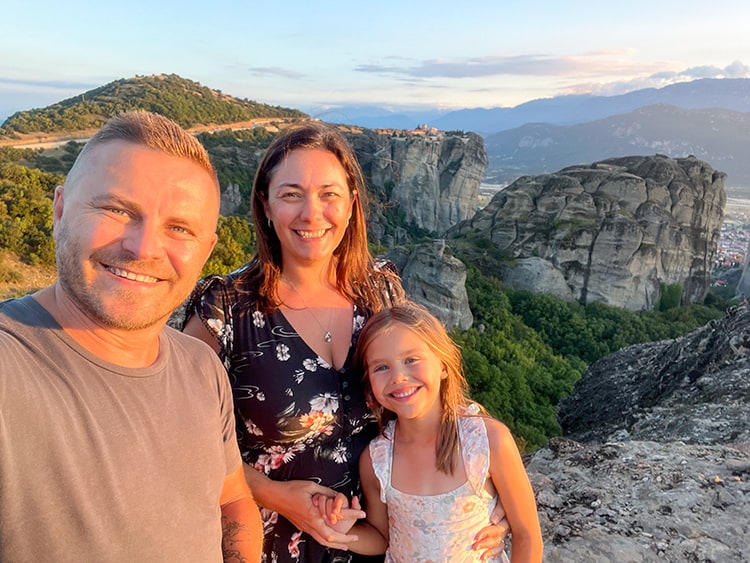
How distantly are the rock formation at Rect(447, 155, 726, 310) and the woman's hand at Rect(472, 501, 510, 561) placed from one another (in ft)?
92.6

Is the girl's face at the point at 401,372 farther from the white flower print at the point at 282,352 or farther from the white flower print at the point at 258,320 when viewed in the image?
the white flower print at the point at 258,320

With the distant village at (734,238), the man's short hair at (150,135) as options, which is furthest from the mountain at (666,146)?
the man's short hair at (150,135)

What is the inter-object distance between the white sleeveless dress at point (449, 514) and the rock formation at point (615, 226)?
28304 mm

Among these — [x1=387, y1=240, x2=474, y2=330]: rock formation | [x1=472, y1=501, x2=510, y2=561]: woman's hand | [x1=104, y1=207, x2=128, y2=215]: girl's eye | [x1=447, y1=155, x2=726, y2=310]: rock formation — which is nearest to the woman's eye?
[x1=104, y1=207, x2=128, y2=215]: girl's eye

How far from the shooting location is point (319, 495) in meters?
2.16

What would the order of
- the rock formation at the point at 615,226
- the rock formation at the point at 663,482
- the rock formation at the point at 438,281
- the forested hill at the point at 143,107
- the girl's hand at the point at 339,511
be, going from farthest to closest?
the forested hill at the point at 143,107 → the rock formation at the point at 615,226 → the rock formation at the point at 438,281 → the rock formation at the point at 663,482 → the girl's hand at the point at 339,511

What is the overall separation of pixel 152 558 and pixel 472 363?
18305 millimetres

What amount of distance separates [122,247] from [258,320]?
2.96 ft

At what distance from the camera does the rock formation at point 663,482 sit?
10.6 ft

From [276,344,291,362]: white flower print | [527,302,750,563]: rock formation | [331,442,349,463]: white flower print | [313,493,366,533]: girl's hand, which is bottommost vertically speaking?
[527,302,750,563]: rock formation

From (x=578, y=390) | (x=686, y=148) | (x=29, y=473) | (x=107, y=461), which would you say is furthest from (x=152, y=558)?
(x=686, y=148)

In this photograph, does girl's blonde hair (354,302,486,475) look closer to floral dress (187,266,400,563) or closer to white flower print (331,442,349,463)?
floral dress (187,266,400,563)

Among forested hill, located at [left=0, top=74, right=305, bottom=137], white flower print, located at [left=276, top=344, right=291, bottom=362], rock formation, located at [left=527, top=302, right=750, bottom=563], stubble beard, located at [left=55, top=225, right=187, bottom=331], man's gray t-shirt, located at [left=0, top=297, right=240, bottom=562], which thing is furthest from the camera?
forested hill, located at [left=0, top=74, right=305, bottom=137]

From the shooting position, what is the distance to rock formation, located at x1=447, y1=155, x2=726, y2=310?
99.0 ft
